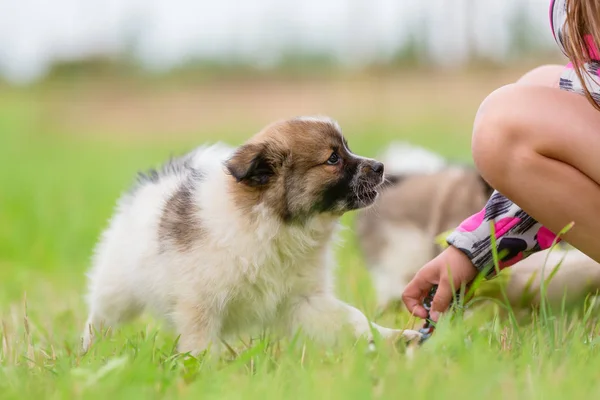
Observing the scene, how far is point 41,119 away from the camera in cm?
1404

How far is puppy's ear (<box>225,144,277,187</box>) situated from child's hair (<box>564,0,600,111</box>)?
0.97m

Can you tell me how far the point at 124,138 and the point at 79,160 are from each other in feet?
11.4

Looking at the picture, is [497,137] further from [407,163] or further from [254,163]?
[407,163]

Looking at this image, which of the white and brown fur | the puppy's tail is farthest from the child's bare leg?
the puppy's tail

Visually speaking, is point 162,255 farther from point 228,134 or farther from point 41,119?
point 41,119

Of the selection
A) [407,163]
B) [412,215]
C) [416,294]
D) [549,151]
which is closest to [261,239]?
[416,294]

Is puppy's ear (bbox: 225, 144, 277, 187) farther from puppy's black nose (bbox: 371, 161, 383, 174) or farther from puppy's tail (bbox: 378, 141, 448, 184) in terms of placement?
puppy's tail (bbox: 378, 141, 448, 184)

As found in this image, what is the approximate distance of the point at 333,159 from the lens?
267 centimetres

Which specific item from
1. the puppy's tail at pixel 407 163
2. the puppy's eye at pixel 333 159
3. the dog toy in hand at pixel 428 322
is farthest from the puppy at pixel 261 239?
the puppy's tail at pixel 407 163

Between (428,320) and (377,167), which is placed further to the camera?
(377,167)

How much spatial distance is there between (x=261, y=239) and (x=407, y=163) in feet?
8.95

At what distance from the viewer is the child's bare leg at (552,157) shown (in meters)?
2.28

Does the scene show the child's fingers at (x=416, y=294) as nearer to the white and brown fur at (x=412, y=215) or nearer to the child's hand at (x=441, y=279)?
the child's hand at (x=441, y=279)

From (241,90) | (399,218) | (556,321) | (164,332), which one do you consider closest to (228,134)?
(241,90)
